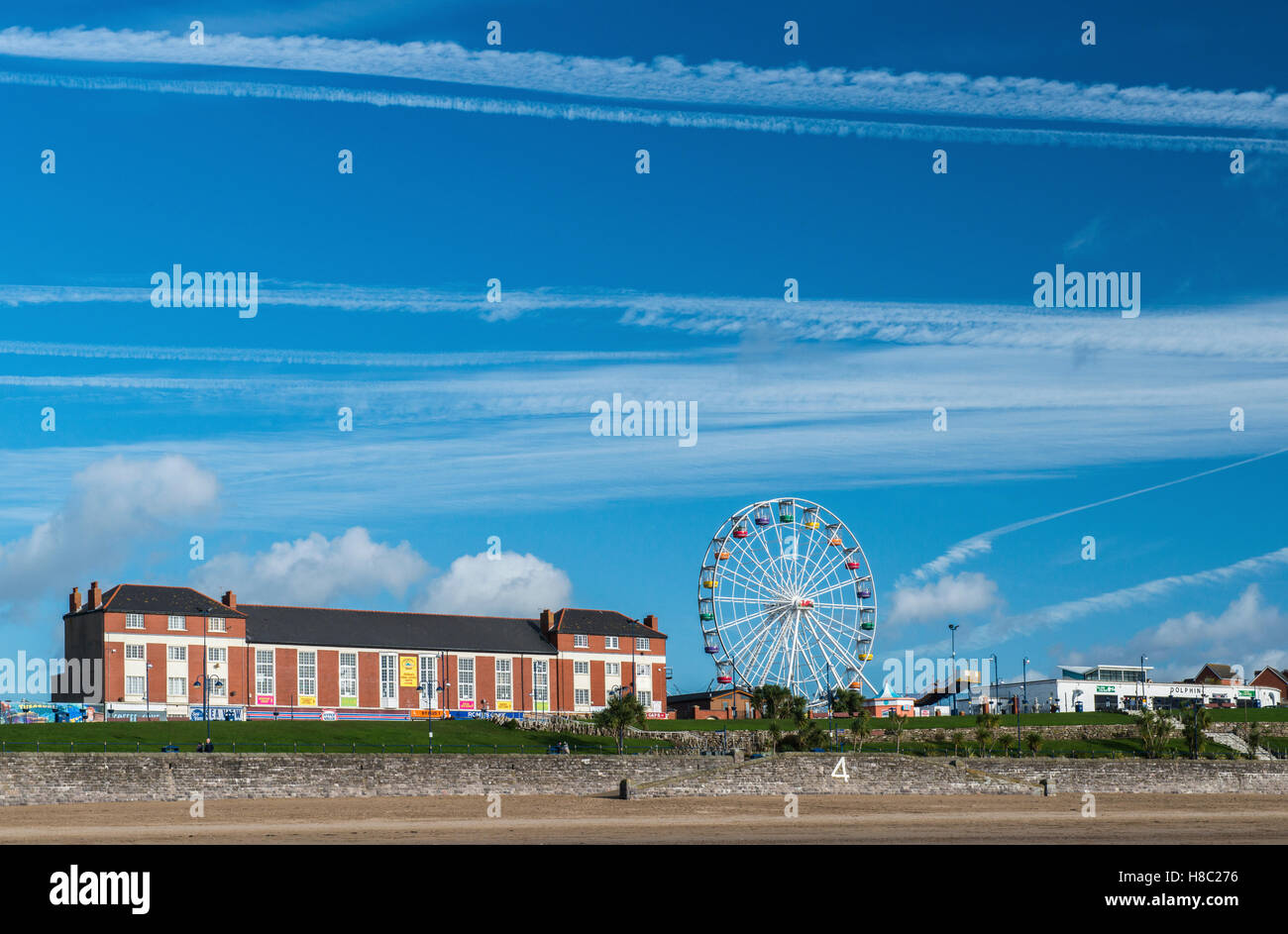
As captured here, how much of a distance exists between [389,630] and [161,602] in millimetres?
17960

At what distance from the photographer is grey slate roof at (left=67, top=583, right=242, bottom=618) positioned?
93.4 metres

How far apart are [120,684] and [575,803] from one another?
54.2 metres

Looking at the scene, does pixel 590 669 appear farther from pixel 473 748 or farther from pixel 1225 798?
pixel 1225 798

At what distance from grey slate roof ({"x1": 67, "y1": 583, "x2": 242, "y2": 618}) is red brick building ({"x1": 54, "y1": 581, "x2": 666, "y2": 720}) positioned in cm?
9

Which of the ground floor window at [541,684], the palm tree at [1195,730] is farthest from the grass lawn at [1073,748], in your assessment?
the ground floor window at [541,684]

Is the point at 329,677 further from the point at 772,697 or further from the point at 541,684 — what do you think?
the point at 772,697

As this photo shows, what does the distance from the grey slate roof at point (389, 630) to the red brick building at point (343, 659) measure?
0.11m

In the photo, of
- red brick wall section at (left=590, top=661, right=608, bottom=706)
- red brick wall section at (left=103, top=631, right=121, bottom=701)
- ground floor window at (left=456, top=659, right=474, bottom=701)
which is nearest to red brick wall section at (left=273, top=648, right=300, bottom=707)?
red brick wall section at (left=103, top=631, right=121, bottom=701)

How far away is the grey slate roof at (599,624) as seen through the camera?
364 ft

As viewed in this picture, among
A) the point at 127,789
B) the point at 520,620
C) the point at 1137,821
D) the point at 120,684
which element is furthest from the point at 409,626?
the point at 1137,821

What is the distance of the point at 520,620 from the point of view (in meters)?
113

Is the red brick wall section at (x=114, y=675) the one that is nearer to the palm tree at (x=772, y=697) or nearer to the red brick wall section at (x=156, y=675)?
the red brick wall section at (x=156, y=675)

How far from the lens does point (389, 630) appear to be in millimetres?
105375
